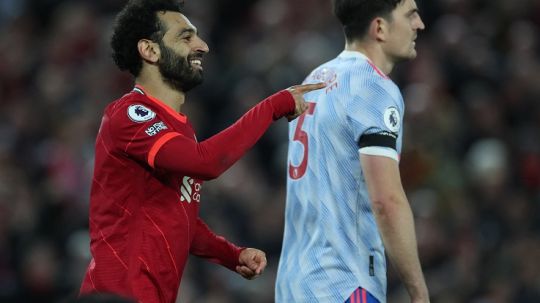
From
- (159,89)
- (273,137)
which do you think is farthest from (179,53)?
(273,137)

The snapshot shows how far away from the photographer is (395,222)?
526 centimetres

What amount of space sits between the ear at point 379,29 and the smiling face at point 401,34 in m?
0.02

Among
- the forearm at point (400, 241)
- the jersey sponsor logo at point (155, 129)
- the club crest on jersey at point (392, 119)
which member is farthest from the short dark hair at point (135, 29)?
the forearm at point (400, 241)

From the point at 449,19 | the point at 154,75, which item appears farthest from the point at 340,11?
the point at 449,19

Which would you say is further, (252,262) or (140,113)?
(252,262)

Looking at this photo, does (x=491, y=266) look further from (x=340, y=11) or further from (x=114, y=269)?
(x=114, y=269)

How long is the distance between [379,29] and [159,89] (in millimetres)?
1161

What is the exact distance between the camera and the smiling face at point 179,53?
5.31m

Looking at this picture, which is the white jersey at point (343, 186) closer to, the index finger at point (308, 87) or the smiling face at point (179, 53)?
the index finger at point (308, 87)

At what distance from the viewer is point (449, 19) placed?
39.7 ft

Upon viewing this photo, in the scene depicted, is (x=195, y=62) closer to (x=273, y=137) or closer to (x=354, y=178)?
(x=354, y=178)

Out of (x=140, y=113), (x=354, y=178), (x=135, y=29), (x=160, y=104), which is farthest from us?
(x=354, y=178)

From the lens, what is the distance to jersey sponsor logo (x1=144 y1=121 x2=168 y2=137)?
16.5 feet

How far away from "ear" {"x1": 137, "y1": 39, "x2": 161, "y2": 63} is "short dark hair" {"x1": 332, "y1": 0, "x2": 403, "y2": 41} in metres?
1.04
